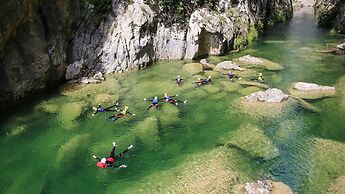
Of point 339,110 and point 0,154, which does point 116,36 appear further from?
point 339,110

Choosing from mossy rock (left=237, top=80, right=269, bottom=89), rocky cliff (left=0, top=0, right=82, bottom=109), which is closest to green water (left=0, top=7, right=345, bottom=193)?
mossy rock (left=237, top=80, right=269, bottom=89)

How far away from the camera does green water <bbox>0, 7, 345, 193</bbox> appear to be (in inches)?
874

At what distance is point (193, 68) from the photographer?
42031mm

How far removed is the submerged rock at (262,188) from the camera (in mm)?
20125

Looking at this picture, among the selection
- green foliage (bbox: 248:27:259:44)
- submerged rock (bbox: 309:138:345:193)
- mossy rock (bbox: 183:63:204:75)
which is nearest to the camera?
submerged rock (bbox: 309:138:345:193)

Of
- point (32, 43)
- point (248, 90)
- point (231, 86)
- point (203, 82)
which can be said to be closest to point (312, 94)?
point (248, 90)

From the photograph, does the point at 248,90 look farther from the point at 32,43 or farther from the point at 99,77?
the point at 32,43

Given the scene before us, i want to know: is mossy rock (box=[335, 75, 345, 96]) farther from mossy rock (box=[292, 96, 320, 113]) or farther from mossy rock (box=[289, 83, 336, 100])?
mossy rock (box=[292, 96, 320, 113])

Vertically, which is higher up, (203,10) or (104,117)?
(203,10)

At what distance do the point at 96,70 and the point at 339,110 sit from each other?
2507 centimetres

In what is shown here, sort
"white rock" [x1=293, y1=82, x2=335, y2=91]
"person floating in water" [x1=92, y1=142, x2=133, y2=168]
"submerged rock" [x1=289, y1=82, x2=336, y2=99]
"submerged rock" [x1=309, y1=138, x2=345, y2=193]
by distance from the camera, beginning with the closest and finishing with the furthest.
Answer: "submerged rock" [x1=309, y1=138, x2=345, y2=193], "person floating in water" [x1=92, y1=142, x2=133, y2=168], "submerged rock" [x1=289, y1=82, x2=336, y2=99], "white rock" [x1=293, y1=82, x2=335, y2=91]

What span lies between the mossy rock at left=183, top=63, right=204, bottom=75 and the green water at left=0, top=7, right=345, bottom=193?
4.31ft

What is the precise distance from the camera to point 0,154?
83.0 ft

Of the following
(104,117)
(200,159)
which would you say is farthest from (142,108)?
(200,159)
